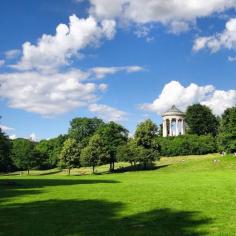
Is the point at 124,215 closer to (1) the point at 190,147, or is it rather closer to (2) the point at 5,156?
(2) the point at 5,156

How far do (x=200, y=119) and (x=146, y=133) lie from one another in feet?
194

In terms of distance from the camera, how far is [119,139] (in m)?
113

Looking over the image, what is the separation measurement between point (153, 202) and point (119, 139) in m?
88.8

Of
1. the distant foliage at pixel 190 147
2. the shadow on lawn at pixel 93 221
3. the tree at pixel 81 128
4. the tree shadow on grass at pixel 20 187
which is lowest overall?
the shadow on lawn at pixel 93 221

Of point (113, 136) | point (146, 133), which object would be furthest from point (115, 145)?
point (146, 133)

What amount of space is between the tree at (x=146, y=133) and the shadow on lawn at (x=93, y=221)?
255ft

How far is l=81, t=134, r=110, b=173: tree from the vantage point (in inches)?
4006

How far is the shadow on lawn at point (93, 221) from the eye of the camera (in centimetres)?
1656

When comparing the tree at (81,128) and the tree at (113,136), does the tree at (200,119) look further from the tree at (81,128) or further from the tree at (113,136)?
the tree at (113,136)

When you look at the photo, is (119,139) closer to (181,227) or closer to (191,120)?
(191,120)

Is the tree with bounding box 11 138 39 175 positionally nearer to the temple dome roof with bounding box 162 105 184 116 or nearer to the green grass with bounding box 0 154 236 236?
the temple dome roof with bounding box 162 105 184 116

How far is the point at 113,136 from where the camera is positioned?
114625mm

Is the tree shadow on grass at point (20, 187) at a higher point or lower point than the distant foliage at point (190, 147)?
lower

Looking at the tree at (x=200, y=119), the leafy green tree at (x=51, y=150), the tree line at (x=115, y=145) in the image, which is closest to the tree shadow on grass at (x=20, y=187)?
the tree line at (x=115, y=145)
